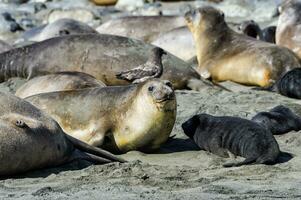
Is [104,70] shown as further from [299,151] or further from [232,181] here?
[232,181]

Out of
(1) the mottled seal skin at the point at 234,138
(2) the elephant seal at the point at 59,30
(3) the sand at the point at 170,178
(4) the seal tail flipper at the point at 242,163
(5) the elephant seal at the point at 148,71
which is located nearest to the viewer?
(3) the sand at the point at 170,178

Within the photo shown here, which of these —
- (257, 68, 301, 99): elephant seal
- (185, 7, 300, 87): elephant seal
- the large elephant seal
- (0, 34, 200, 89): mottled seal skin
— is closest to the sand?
(257, 68, 301, 99): elephant seal

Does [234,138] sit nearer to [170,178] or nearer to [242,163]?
[242,163]

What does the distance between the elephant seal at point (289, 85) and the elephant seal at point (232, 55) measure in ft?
1.85

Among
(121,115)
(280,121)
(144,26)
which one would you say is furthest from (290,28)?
(121,115)

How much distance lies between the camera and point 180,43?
441 inches

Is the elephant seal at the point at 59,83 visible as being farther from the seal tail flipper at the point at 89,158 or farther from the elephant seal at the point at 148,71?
the seal tail flipper at the point at 89,158

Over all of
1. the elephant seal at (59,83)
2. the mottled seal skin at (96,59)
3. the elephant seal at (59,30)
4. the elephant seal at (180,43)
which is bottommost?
the elephant seal at (59,30)

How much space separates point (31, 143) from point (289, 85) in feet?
12.5

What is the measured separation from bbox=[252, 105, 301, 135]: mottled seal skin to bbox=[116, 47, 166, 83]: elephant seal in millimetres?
1625

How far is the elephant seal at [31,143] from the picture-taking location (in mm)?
5137

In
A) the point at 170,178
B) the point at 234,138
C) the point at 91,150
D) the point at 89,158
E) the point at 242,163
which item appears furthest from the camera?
the point at 234,138

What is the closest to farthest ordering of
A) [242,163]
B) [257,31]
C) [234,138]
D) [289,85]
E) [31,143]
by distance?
[31,143] < [242,163] < [234,138] < [289,85] < [257,31]

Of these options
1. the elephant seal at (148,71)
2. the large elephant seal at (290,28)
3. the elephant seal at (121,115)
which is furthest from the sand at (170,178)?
the large elephant seal at (290,28)
